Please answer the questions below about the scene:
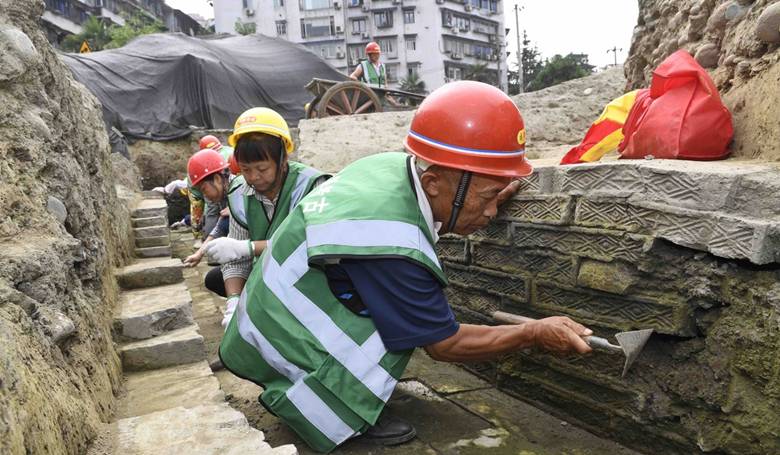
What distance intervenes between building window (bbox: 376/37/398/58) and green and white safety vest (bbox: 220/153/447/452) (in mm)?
42076

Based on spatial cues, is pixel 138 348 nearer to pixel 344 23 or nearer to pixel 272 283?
pixel 272 283

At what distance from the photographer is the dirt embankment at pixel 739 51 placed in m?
2.47

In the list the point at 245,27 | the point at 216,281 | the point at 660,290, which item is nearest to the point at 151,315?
the point at 216,281

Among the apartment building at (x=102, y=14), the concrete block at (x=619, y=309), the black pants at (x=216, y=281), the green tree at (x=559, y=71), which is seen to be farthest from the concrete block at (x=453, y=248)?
the apartment building at (x=102, y=14)

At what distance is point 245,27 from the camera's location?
Result: 4062cm

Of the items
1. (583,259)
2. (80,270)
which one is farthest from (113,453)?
(583,259)

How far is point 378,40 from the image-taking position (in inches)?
1667

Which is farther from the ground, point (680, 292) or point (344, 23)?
point (344, 23)

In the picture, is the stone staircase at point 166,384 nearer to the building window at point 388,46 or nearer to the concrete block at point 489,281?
the concrete block at point 489,281

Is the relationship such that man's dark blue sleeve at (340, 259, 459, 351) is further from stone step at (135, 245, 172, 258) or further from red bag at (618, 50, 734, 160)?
stone step at (135, 245, 172, 258)

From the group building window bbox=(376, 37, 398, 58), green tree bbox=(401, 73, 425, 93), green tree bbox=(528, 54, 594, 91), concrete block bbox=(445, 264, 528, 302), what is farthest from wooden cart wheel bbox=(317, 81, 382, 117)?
building window bbox=(376, 37, 398, 58)

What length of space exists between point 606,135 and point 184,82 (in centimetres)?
1399

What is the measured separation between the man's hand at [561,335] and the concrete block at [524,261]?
45 cm

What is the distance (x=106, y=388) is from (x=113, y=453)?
1.94ft
